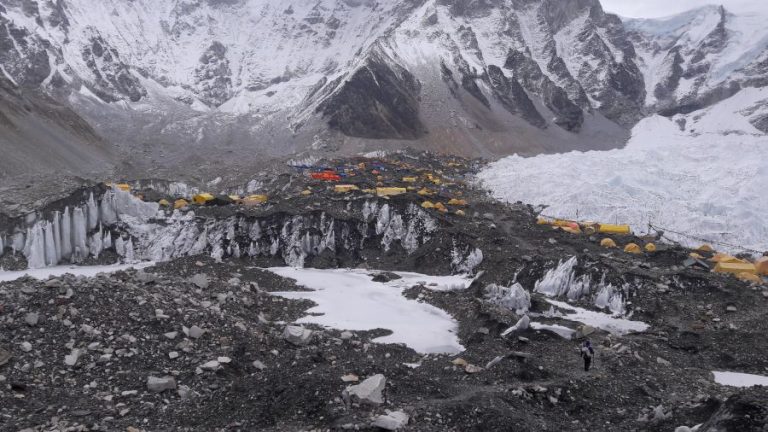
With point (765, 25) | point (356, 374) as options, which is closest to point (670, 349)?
point (356, 374)

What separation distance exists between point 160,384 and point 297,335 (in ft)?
15.5

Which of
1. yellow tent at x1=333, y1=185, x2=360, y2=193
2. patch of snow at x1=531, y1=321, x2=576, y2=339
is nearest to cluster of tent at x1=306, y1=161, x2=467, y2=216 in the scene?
yellow tent at x1=333, y1=185, x2=360, y2=193

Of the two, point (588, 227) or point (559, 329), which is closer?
point (559, 329)

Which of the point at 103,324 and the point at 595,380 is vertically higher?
the point at 103,324

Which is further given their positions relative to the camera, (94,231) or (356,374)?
(94,231)

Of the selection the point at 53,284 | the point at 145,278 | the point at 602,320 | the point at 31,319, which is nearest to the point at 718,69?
the point at 602,320

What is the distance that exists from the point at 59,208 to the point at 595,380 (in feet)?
90.1

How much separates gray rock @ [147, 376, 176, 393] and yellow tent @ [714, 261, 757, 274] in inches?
1062

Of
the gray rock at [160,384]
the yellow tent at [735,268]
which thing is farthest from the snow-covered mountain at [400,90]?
the gray rock at [160,384]

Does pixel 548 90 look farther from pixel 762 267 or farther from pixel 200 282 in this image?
pixel 200 282

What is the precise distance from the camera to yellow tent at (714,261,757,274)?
2892 cm

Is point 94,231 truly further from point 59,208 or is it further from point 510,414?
point 510,414

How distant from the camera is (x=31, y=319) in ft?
45.7

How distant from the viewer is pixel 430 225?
35438 millimetres
